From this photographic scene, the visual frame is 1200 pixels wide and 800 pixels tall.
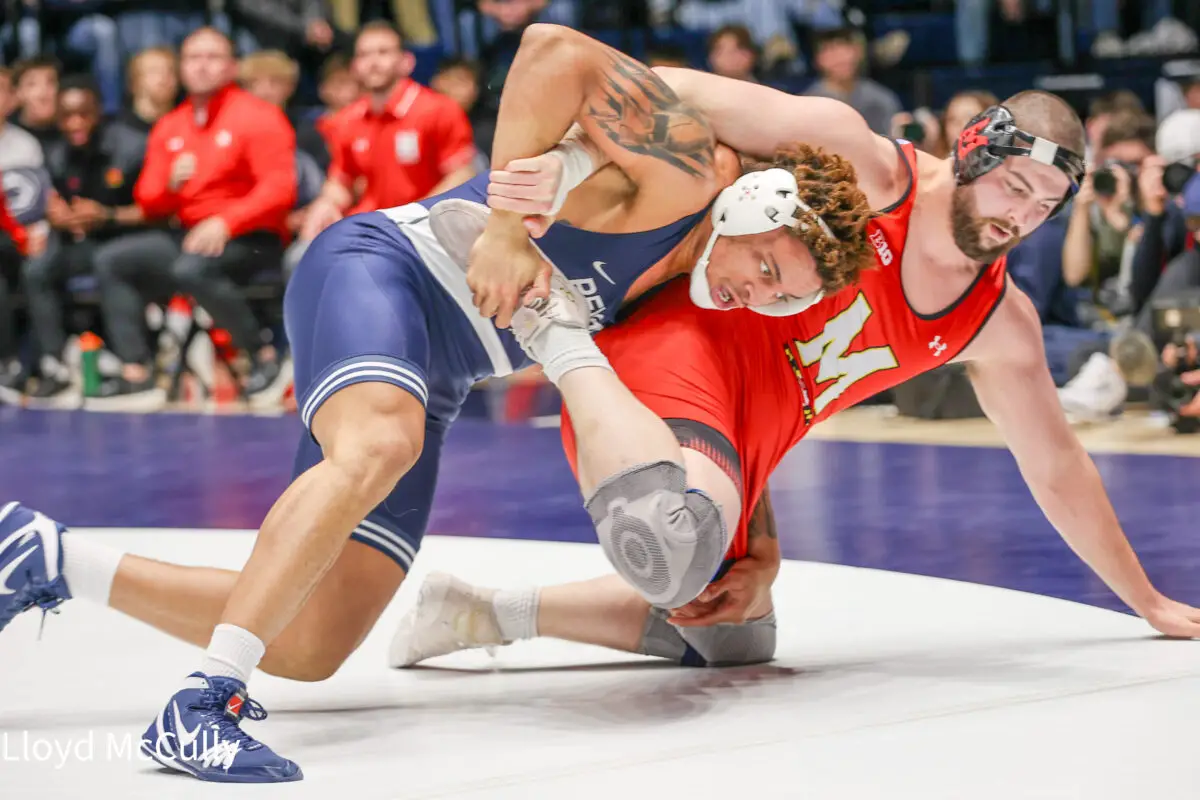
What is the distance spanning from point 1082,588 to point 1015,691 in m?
0.93

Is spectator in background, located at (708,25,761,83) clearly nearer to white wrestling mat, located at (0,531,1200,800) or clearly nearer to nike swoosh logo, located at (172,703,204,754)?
white wrestling mat, located at (0,531,1200,800)

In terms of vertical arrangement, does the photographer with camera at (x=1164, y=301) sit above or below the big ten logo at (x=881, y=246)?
below

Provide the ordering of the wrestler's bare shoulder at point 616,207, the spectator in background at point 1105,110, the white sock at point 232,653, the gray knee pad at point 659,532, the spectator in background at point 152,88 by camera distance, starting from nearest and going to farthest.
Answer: the white sock at point 232,653
the gray knee pad at point 659,532
the wrestler's bare shoulder at point 616,207
the spectator in background at point 1105,110
the spectator in background at point 152,88

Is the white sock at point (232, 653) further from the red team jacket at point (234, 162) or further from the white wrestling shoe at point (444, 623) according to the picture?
the red team jacket at point (234, 162)

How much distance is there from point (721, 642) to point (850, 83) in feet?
16.1

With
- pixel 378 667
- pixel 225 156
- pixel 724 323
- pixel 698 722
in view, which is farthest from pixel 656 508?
pixel 225 156

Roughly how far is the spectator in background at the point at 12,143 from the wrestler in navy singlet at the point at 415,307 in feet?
19.3

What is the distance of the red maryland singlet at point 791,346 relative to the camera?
288 centimetres

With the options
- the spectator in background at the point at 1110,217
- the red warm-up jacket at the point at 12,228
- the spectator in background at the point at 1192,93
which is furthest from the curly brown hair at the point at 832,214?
the red warm-up jacket at the point at 12,228

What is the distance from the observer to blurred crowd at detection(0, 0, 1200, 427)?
678cm

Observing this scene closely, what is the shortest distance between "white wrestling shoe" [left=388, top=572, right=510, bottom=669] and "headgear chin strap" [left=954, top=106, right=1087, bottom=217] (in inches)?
43.4

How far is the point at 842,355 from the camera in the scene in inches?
120

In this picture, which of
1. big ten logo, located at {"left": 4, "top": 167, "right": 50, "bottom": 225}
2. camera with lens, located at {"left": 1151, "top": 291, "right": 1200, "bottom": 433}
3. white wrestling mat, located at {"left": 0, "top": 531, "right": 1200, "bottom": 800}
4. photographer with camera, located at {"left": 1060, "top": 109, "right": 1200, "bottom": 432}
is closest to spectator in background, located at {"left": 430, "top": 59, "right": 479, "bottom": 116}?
big ten logo, located at {"left": 4, "top": 167, "right": 50, "bottom": 225}

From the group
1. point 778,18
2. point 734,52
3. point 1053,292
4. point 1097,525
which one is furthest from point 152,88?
point 1097,525
